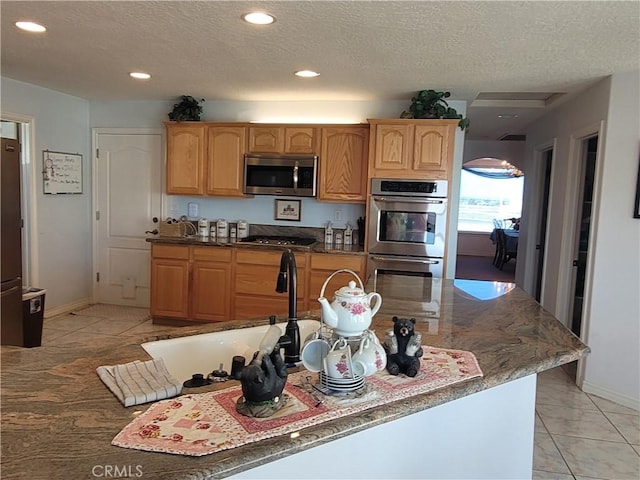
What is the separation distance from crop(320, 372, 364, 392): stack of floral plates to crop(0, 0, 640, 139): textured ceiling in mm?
1804

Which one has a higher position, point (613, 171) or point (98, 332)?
point (613, 171)

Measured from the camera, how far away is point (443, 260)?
438 cm

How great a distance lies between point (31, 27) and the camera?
2.87 m

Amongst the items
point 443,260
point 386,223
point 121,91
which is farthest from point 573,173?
point 121,91

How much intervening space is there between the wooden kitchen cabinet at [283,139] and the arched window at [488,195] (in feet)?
25.3

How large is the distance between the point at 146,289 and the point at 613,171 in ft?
15.5

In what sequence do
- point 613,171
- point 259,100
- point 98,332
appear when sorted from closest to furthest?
point 613,171 < point 98,332 < point 259,100

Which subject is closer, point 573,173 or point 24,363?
point 24,363

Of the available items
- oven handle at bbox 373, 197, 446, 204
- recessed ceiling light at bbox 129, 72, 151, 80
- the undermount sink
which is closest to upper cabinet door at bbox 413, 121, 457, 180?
oven handle at bbox 373, 197, 446, 204

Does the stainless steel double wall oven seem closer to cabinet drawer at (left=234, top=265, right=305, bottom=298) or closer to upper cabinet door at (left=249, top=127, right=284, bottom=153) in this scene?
cabinet drawer at (left=234, top=265, right=305, bottom=298)

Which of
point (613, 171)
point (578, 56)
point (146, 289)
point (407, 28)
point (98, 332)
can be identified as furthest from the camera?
point (146, 289)

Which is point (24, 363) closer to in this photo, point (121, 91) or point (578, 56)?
point (578, 56)

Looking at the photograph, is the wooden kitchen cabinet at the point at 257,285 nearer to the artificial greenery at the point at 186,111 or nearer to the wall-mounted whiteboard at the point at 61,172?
the artificial greenery at the point at 186,111

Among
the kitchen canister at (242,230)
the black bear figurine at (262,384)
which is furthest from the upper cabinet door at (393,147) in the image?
the black bear figurine at (262,384)
